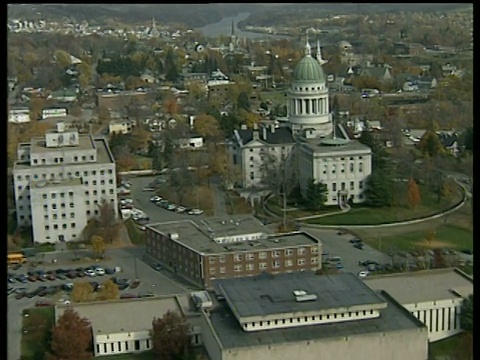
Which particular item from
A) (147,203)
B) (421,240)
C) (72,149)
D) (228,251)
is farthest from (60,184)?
(421,240)

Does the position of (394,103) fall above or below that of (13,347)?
above

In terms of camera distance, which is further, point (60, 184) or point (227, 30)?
point (227, 30)

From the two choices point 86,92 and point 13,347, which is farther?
point 86,92

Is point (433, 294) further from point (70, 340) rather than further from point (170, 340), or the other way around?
point (70, 340)

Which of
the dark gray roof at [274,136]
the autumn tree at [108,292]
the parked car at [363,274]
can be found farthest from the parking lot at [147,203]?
the parked car at [363,274]

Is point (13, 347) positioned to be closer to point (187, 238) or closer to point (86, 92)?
point (187, 238)

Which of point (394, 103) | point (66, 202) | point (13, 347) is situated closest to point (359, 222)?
point (66, 202)

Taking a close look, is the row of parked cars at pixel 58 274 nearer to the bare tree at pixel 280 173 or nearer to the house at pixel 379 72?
the bare tree at pixel 280 173
